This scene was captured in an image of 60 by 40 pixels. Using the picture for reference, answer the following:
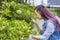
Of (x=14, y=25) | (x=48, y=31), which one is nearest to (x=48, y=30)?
(x=48, y=31)

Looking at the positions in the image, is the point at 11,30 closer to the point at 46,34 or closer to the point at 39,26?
the point at 46,34

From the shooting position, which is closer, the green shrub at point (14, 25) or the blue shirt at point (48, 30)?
the green shrub at point (14, 25)

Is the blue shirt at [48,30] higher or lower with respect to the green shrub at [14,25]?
lower

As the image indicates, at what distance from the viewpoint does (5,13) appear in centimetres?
260

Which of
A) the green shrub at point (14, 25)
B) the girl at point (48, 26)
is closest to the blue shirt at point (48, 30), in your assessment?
the girl at point (48, 26)

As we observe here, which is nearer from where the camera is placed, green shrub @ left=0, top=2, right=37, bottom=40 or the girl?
green shrub @ left=0, top=2, right=37, bottom=40

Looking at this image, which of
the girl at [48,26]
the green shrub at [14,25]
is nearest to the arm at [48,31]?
the girl at [48,26]

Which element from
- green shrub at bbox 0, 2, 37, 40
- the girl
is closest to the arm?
the girl

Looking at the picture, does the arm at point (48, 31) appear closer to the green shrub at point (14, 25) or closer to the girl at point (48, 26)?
the girl at point (48, 26)

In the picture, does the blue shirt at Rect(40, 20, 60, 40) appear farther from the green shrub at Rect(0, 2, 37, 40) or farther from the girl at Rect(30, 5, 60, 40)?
the green shrub at Rect(0, 2, 37, 40)

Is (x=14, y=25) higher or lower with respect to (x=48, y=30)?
higher

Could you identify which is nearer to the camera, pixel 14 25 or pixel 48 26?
pixel 14 25

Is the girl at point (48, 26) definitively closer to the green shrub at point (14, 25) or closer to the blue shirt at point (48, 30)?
the blue shirt at point (48, 30)

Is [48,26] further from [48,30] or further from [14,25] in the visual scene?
[14,25]
